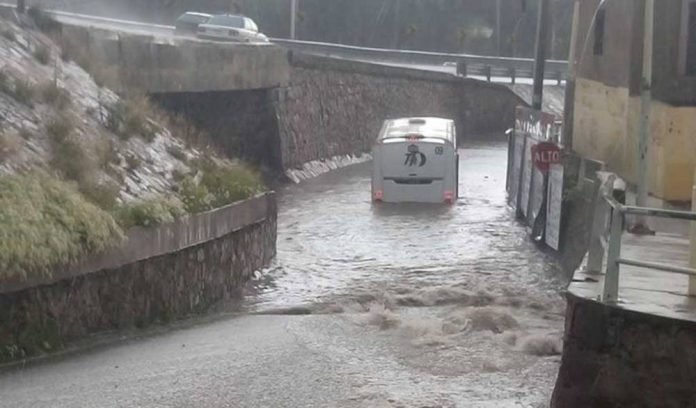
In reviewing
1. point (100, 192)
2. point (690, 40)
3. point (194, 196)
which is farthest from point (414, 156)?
point (100, 192)

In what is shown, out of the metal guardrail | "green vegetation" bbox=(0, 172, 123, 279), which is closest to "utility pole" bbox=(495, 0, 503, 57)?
the metal guardrail

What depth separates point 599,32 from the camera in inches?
1002

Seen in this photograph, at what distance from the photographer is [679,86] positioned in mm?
19906

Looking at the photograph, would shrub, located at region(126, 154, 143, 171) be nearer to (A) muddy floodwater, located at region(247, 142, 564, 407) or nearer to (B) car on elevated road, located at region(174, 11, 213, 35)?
(A) muddy floodwater, located at region(247, 142, 564, 407)

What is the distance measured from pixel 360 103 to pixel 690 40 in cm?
2876

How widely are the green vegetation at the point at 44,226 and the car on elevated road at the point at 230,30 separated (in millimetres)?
27399

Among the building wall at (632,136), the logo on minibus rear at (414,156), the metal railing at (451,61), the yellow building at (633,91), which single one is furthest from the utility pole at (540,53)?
the metal railing at (451,61)

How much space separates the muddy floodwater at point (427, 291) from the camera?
45.6ft

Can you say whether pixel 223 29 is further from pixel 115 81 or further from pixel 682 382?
pixel 682 382

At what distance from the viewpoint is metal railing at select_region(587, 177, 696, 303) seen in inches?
418

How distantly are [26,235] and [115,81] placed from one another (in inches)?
448

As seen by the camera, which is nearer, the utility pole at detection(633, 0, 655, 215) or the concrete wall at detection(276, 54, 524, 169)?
the utility pole at detection(633, 0, 655, 215)

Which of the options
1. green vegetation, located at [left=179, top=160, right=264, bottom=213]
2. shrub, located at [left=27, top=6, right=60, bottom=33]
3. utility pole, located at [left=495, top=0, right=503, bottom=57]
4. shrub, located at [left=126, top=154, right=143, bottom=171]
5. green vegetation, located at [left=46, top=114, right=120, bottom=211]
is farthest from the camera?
utility pole, located at [left=495, top=0, right=503, bottom=57]

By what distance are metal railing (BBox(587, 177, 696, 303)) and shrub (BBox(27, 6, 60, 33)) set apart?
15.6 m
